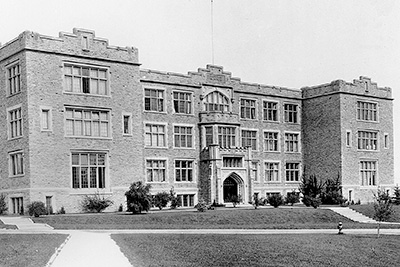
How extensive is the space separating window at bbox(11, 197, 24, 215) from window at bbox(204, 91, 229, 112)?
698 inches

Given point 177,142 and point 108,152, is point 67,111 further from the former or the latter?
point 177,142

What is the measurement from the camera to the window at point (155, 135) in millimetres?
42344

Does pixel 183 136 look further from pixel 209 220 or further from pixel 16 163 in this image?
pixel 209 220

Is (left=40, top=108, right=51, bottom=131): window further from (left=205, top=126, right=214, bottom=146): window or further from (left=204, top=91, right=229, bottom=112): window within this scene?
(left=204, top=91, right=229, bottom=112): window

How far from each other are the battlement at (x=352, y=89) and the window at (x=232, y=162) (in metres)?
13.1

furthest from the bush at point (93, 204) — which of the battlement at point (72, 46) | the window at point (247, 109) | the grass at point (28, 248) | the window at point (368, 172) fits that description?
the window at point (368, 172)

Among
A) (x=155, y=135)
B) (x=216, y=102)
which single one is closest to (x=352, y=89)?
(x=216, y=102)

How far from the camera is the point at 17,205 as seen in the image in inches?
1377

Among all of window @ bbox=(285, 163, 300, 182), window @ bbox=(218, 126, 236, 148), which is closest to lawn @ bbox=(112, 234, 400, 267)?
window @ bbox=(218, 126, 236, 148)

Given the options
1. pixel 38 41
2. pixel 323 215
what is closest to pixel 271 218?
pixel 323 215

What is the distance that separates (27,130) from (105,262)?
22.0 metres

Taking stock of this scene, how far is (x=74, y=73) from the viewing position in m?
36.0

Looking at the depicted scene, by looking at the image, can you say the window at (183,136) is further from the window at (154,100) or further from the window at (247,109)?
the window at (247,109)

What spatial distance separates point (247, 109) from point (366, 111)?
13.0 m
